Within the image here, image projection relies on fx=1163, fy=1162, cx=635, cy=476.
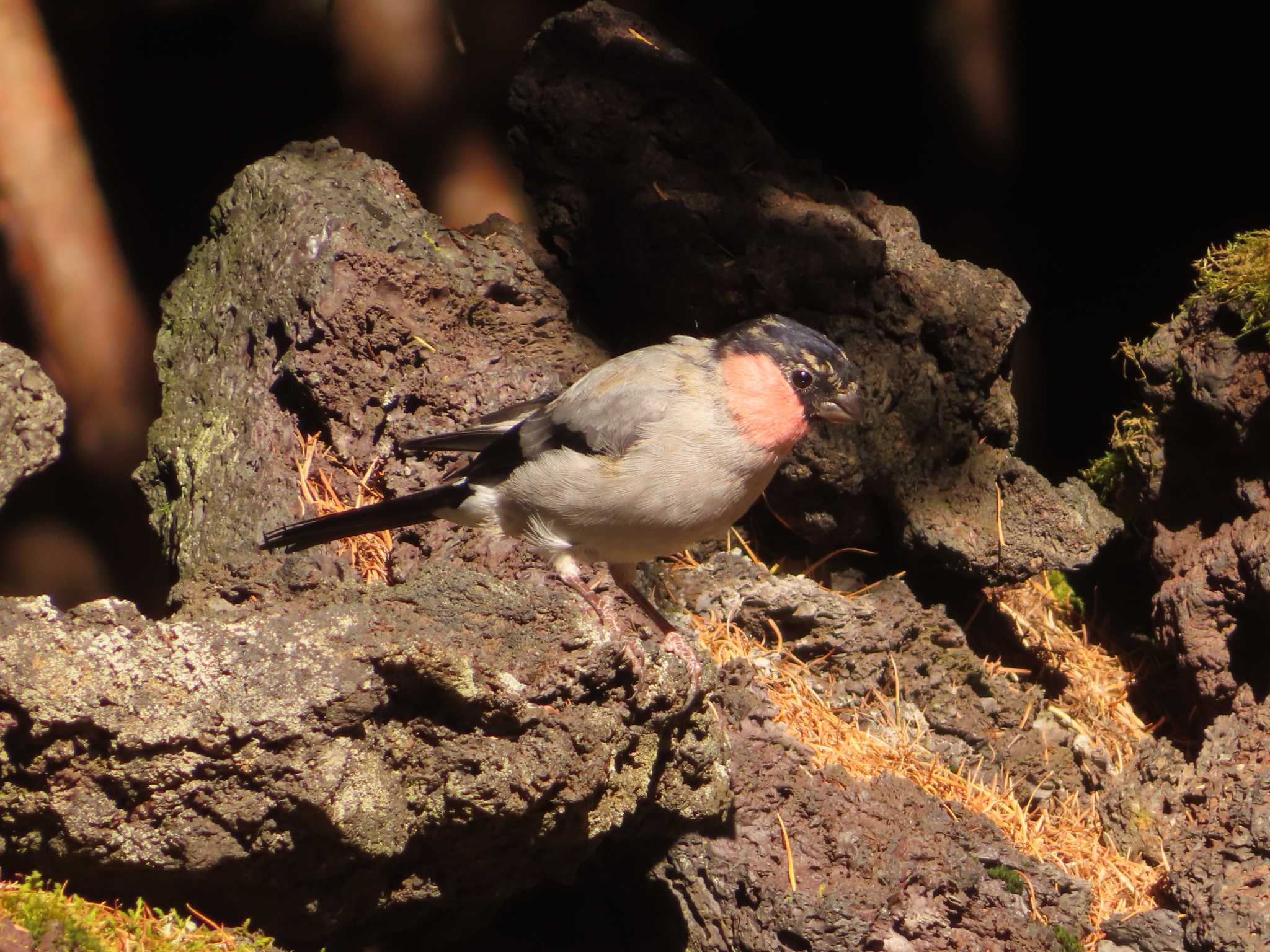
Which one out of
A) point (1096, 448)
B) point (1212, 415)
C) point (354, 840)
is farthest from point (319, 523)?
point (1096, 448)

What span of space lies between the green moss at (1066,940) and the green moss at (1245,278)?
104 inches

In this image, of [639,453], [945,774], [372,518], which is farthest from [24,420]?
[945,774]

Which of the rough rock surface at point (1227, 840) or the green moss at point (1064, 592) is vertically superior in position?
the green moss at point (1064, 592)

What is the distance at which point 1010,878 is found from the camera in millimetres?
4203

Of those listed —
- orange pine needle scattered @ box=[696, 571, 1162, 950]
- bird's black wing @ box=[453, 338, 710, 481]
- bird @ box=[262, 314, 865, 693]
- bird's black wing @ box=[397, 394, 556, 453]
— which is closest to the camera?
bird @ box=[262, 314, 865, 693]

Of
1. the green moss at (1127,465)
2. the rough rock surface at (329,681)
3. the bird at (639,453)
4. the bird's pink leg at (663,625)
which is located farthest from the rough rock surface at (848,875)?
the green moss at (1127,465)

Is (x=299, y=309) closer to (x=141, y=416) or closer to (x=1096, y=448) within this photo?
(x=141, y=416)

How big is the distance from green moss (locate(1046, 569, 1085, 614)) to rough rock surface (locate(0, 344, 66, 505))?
16.5 feet

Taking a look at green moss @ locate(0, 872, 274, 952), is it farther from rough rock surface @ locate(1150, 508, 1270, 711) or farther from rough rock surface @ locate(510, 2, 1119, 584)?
rough rock surface @ locate(1150, 508, 1270, 711)

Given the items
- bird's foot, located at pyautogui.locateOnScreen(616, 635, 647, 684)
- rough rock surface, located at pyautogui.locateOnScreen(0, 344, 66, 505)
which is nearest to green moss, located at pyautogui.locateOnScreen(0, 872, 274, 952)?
bird's foot, located at pyautogui.locateOnScreen(616, 635, 647, 684)

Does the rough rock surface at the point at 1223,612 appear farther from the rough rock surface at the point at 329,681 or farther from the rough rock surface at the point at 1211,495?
the rough rock surface at the point at 329,681

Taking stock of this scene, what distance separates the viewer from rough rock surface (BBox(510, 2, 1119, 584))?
514 centimetres

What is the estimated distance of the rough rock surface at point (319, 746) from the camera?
9.44 feet

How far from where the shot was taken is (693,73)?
5.39 metres
